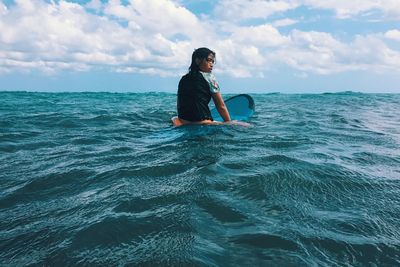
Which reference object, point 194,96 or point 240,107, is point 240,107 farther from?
point 194,96

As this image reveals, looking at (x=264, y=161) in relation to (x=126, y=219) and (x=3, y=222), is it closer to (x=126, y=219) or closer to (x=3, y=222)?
(x=126, y=219)

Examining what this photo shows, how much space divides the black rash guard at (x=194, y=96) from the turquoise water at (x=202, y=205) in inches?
55.3

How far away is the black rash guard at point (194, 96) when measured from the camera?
6.36m

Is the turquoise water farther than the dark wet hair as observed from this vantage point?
No

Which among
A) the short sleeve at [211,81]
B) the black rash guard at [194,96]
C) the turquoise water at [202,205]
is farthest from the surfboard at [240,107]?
the turquoise water at [202,205]

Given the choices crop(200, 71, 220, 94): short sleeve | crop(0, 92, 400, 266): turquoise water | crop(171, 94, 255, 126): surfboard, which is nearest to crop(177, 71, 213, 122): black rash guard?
crop(200, 71, 220, 94): short sleeve

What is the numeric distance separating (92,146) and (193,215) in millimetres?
3731

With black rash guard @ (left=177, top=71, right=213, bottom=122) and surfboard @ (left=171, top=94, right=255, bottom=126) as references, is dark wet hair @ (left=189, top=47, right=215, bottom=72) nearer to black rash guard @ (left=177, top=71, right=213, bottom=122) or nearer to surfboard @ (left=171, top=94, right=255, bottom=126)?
black rash guard @ (left=177, top=71, right=213, bottom=122)

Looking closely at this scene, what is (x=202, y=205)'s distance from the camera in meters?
2.65

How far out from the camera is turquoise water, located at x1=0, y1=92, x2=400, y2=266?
1973 mm

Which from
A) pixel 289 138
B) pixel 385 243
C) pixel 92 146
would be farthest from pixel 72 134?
pixel 385 243

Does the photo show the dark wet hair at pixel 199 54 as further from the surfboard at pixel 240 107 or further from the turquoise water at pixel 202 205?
the surfboard at pixel 240 107

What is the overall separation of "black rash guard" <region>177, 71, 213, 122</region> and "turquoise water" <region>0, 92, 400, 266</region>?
1.40 m

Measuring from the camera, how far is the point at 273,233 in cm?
218
